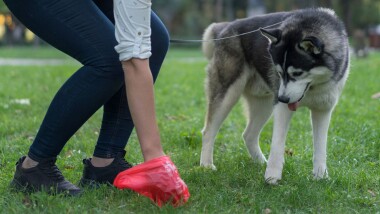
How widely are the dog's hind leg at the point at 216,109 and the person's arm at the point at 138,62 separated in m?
1.33

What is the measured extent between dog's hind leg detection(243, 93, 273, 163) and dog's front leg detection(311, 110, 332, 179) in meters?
0.62

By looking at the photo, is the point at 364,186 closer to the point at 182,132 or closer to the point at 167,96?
the point at 182,132

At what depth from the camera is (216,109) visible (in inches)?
166

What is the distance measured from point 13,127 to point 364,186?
3.31m

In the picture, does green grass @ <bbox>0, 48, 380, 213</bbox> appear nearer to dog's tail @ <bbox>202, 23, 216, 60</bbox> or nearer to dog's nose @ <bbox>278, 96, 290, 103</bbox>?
dog's nose @ <bbox>278, 96, 290, 103</bbox>

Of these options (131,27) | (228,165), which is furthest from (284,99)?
(131,27)

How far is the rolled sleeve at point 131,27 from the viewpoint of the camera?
2629mm

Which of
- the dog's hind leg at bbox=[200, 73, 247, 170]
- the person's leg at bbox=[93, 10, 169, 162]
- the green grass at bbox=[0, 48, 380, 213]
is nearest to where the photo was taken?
the green grass at bbox=[0, 48, 380, 213]

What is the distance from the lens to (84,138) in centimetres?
487

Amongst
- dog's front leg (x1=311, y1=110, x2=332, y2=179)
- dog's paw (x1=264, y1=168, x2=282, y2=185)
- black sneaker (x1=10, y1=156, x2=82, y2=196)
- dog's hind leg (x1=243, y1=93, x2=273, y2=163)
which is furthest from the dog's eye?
black sneaker (x1=10, y1=156, x2=82, y2=196)

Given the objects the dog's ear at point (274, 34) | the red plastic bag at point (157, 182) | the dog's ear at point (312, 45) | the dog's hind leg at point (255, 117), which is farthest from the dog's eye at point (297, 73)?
the red plastic bag at point (157, 182)

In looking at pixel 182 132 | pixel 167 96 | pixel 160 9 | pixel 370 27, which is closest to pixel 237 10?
pixel 160 9

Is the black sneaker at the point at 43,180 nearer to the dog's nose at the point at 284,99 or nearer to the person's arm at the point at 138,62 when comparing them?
the person's arm at the point at 138,62

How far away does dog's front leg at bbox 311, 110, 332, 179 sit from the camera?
12.2 feet
